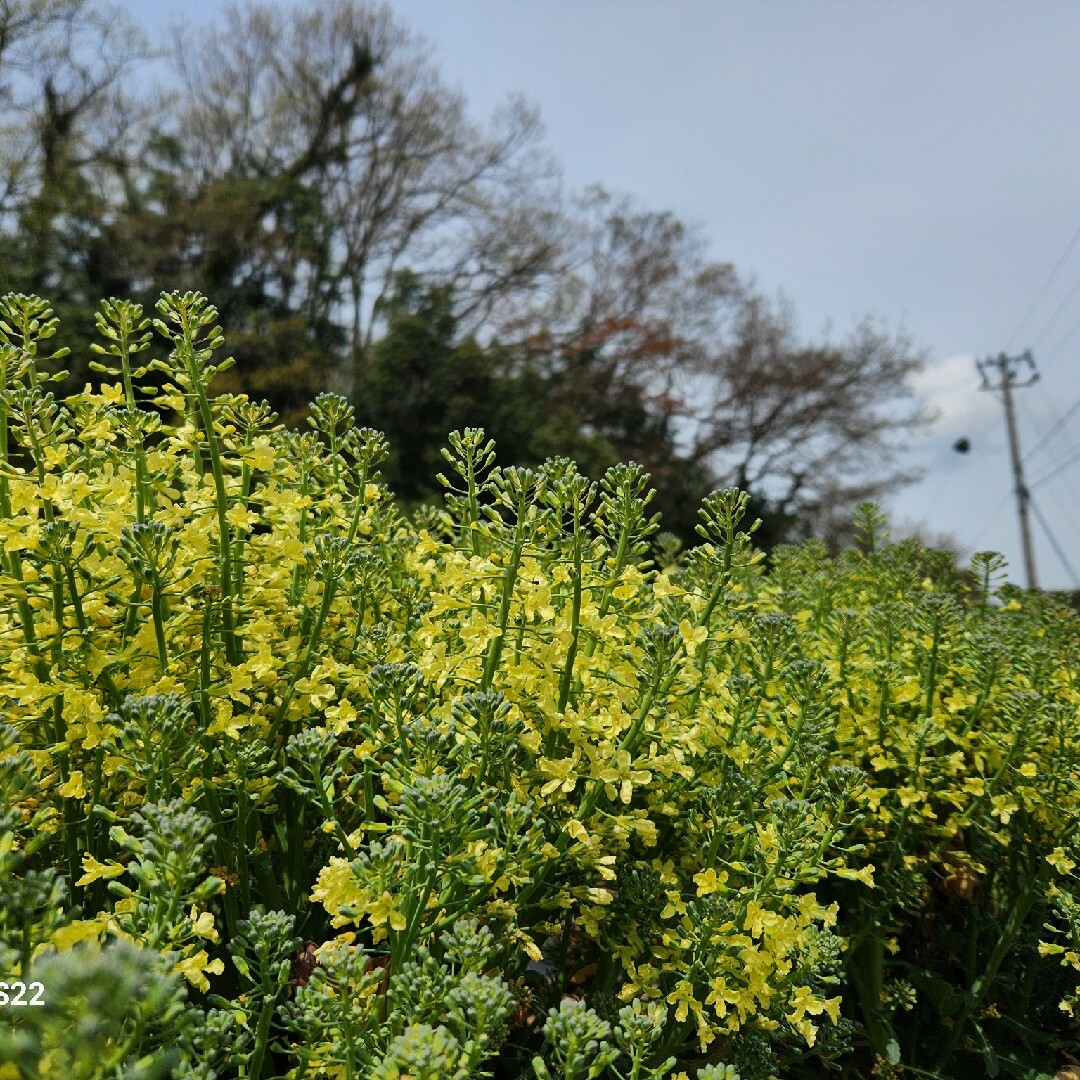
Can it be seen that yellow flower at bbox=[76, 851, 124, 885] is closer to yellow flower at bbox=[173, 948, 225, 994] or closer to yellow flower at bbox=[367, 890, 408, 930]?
yellow flower at bbox=[173, 948, 225, 994]

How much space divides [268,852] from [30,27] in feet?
59.8

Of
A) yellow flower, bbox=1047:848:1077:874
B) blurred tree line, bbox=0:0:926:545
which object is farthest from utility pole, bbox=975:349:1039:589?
yellow flower, bbox=1047:848:1077:874

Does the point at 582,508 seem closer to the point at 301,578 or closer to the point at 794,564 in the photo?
the point at 301,578

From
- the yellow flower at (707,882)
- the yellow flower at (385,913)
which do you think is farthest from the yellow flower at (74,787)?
the yellow flower at (707,882)

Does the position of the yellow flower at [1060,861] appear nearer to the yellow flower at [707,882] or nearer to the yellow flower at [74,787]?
the yellow flower at [707,882]

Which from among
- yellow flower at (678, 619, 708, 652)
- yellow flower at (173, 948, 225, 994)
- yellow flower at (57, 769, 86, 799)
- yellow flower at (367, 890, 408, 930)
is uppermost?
yellow flower at (678, 619, 708, 652)

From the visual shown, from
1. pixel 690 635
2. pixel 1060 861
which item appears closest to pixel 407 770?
pixel 690 635

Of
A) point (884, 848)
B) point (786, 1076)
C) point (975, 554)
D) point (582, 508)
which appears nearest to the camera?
point (582, 508)

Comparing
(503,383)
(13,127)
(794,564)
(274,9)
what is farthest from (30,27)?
(794,564)

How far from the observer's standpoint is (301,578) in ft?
6.14

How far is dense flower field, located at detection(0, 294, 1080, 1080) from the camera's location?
1152 millimetres

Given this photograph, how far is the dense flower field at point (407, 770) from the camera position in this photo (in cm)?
115

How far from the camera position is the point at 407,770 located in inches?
49.8

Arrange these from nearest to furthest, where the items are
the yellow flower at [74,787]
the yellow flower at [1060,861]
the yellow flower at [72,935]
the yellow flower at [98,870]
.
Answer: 1. the yellow flower at [72,935]
2. the yellow flower at [98,870]
3. the yellow flower at [74,787]
4. the yellow flower at [1060,861]
